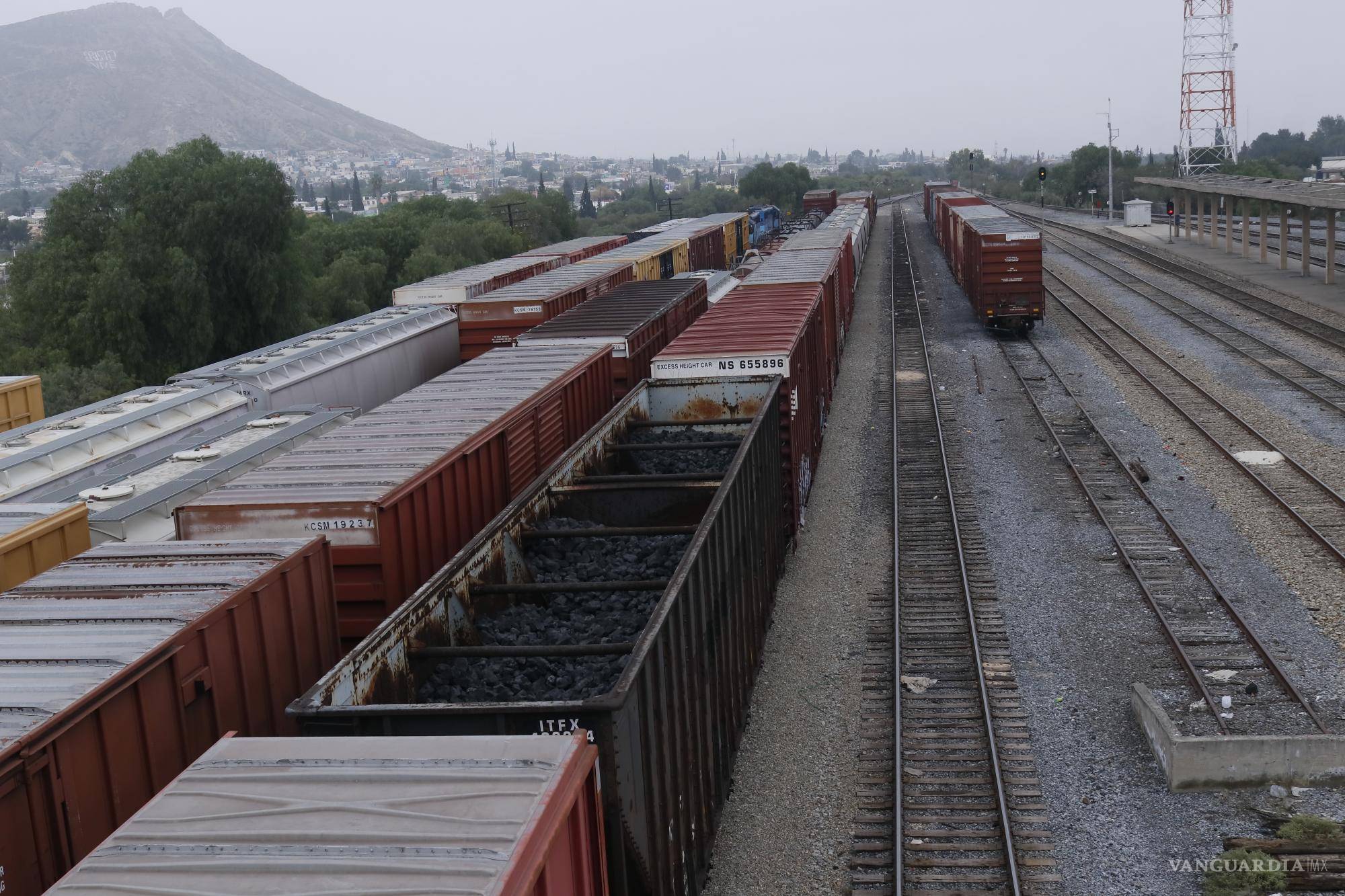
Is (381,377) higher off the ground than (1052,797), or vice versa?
(381,377)

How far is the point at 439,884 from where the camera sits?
4469 millimetres

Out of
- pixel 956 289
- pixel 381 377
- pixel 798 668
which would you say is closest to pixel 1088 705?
pixel 798 668

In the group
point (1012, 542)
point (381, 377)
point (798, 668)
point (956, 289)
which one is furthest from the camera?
point (956, 289)

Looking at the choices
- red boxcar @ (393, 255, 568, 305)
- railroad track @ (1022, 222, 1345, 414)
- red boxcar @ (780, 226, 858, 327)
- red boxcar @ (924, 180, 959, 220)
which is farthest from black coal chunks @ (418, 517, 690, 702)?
red boxcar @ (924, 180, 959, 220)

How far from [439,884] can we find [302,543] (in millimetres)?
4826

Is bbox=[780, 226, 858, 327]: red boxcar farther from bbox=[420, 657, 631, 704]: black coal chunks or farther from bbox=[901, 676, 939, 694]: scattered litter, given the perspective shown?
bbox=[420, 657, 631, 704]: black coal chunks

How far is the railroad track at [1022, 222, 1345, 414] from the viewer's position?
26.3 metres

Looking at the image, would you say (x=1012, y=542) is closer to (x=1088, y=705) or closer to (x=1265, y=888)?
(x=1088, y=705)

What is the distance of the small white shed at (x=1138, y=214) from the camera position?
80250 mm

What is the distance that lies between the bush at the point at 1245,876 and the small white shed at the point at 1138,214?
78345 millimetres

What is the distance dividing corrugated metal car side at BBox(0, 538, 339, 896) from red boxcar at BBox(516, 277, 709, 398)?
10.1 m

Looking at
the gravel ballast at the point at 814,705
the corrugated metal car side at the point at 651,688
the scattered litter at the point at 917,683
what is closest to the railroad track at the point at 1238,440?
the gravel ballast at the point at 814,705

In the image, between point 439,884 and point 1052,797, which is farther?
point 1052,797

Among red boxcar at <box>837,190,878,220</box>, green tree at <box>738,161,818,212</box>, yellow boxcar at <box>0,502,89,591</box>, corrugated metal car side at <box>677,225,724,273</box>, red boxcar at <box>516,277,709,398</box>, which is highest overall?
green tree at <box>738,161,818,212</box>
